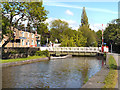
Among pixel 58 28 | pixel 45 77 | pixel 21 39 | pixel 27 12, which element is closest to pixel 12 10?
pixel 27 12

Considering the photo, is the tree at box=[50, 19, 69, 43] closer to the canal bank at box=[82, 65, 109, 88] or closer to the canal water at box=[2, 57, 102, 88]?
the canal water at box=[2, 57, 102, 88]

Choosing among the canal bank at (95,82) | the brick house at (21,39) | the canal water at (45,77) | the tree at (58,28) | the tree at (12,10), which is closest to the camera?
the canal bank at (95,82)

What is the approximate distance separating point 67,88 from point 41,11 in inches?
950

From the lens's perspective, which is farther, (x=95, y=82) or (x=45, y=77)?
(x=45, y=77)

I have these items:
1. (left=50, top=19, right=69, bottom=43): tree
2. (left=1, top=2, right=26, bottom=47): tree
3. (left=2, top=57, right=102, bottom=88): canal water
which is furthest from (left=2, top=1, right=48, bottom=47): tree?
(left=50, top=19, right=69, bottom=43): tree

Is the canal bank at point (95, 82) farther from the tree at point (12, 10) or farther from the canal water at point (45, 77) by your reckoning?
the tree at point (12, 10)

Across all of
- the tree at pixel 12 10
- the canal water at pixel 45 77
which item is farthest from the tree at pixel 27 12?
the canal water at pixel 45 77

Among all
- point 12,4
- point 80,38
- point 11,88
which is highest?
point 12,4

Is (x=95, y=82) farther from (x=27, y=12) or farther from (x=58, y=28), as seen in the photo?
(x=58, y=28)

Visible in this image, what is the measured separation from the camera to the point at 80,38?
71.2 m

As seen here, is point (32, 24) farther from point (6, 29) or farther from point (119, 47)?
point (119, 47)

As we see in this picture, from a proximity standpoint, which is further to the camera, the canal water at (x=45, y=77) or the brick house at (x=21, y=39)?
the brick house at (x=21, y=39)

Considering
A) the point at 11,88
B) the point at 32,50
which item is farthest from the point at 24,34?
the point at 11,88

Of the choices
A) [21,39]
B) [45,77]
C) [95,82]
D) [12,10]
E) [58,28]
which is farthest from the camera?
[58,28]
